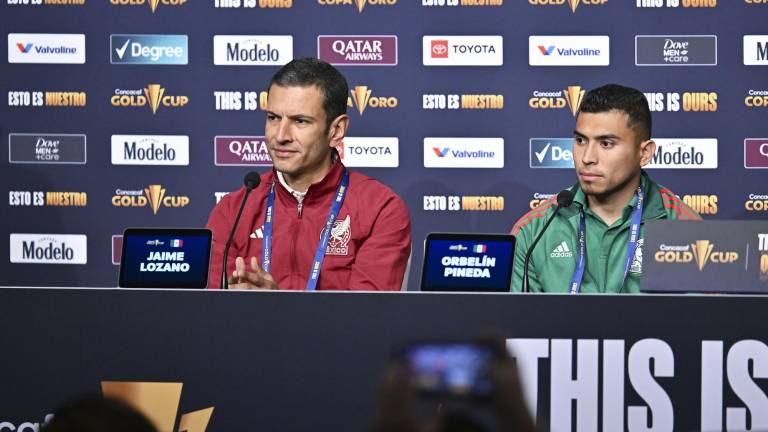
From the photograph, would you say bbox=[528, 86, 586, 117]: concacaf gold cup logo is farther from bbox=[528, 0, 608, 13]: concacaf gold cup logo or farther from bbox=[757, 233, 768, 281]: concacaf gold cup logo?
bbox=[757, 233, 768, 281]: concacaf gold cup logo

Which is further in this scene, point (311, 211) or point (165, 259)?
point (311, 211)

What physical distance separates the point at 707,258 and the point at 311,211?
1591mm

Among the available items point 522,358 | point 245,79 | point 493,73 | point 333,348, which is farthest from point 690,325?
point 245,79

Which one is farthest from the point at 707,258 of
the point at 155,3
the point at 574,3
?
the point at 155,3

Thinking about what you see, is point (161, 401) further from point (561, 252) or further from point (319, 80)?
point (561, 252)

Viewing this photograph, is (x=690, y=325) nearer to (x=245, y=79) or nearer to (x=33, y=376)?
(x=33, y=376)

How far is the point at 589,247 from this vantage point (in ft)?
11.3

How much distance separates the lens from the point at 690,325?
207 centimetres

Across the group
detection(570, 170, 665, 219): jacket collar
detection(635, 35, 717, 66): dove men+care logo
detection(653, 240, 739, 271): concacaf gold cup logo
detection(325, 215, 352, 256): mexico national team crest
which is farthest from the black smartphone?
detection(635, 35, 717, 66): dove men+care logo

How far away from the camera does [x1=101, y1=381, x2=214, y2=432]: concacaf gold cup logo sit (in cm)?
210

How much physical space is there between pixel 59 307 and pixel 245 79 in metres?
3.64

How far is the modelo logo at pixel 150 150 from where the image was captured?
18.6 ft

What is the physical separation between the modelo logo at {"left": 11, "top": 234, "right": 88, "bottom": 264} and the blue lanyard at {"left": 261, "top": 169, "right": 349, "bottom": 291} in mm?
2603

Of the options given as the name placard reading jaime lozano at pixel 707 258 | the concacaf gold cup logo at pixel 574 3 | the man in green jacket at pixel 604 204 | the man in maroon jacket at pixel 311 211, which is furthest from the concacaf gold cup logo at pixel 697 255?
the concacaf gold cup logo at pixel 574 3
